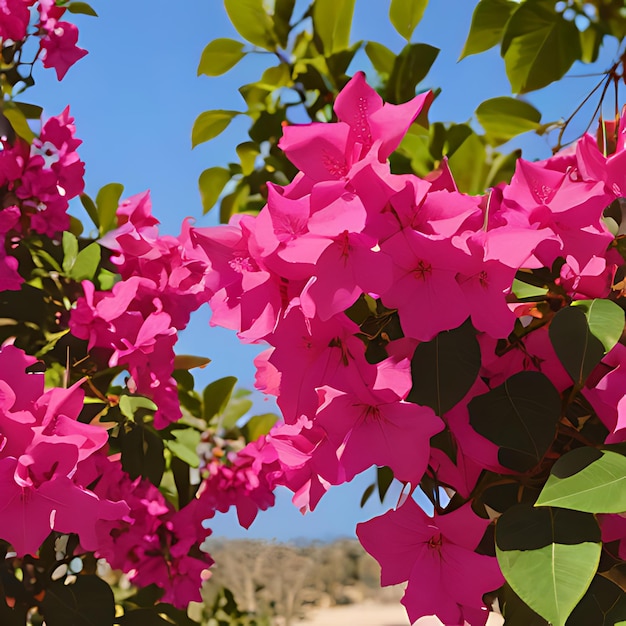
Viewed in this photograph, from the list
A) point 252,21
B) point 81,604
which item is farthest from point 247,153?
point 81,604

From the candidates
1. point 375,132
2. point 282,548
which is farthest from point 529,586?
point 282,548

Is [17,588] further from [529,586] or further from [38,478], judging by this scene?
[529,586]

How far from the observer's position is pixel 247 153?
1.07m

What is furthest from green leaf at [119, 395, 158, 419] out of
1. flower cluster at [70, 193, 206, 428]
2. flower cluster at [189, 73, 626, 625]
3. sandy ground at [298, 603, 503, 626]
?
sandy ground at [298, 603, 503, 626]

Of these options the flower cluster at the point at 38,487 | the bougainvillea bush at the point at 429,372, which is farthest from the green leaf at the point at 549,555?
the flower cluster at the point at 38,487

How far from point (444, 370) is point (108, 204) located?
65 cm

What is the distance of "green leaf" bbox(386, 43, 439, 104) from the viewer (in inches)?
37.1

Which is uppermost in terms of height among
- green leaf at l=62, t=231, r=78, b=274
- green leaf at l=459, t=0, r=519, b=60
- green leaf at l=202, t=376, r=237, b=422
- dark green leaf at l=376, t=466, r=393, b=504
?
green leaf at l=459, t=0, r=519, b=60

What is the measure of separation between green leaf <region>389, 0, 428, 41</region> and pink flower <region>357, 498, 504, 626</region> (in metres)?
0.73

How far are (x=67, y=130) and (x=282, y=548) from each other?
2016mm

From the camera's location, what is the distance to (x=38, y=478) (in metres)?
0.41

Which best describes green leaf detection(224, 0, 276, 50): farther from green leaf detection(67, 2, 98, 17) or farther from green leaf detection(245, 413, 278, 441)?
green leaf detection(245, 413, 278, 441)

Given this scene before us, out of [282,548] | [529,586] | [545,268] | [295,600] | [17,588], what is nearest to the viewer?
[529,586]

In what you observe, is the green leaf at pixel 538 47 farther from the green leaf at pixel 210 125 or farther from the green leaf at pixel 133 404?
the green leaf at pixel 133 404
